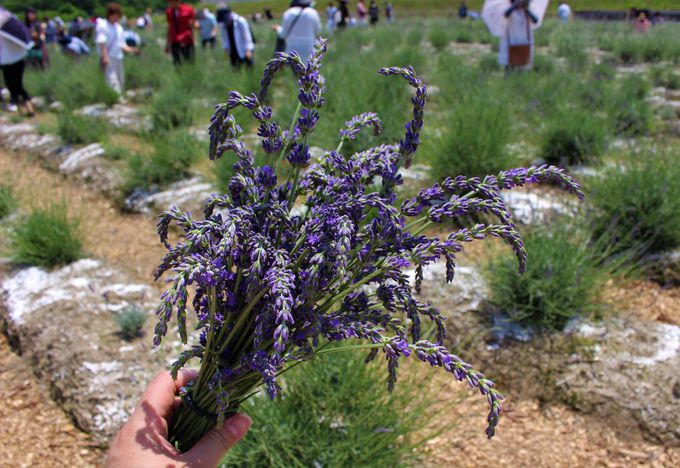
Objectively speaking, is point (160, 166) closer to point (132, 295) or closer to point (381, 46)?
point (132, 295)

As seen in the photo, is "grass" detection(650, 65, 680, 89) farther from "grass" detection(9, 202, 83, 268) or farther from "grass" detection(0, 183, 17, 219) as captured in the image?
"grass" detection(0, 183, 17, 219)

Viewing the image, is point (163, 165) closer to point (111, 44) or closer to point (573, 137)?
point (573, 137)

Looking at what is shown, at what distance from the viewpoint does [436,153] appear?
166 inches

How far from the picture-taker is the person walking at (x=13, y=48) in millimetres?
7547

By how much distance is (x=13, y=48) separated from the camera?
765 cm

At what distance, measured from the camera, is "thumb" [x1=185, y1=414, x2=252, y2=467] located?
1.24m

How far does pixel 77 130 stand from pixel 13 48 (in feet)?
7.79

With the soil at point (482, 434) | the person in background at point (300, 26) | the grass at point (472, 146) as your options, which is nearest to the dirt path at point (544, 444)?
the soil at point (482, 434)

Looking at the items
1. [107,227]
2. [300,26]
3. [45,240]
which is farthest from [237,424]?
[300,26]

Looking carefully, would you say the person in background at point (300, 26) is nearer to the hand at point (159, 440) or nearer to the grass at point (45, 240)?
the grass at point (45, 240)

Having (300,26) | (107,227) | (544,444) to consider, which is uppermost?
(300,26)

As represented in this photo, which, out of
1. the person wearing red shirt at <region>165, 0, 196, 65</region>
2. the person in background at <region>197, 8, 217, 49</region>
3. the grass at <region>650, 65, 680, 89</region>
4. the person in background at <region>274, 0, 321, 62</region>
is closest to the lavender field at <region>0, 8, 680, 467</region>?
the person in background at <region>274, 0, 321, 62</region>

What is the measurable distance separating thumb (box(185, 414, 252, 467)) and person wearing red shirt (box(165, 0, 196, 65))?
754cm

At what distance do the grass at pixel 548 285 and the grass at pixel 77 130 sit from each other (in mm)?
5046
